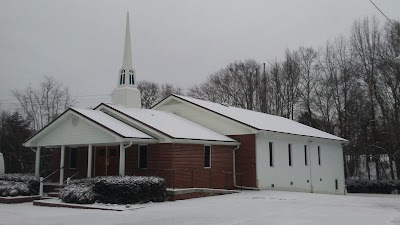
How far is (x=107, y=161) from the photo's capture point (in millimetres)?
24750

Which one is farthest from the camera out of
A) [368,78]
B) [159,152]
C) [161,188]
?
[368,78]

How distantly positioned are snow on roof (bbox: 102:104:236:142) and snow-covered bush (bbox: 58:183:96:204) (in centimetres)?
538

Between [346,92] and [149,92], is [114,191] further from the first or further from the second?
[149,92]

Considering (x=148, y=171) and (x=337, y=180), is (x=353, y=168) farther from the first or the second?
(x=148, y=171)

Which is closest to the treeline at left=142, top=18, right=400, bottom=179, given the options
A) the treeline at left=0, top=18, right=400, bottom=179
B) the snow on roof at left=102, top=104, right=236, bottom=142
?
the treeline at left=0, top=18, right=400, bottom=179

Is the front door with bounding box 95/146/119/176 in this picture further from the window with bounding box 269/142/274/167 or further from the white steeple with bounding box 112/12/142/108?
the window with bounding box 269/142/274/167

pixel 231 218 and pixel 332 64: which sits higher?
pixel 332 64

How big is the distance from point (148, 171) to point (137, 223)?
1021 centimetres

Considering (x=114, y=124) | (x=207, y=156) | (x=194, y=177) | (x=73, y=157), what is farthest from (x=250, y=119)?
(x=73, y=157)

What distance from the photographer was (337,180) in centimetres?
3662

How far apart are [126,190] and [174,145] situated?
16.0 feet

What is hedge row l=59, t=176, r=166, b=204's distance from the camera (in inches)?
724

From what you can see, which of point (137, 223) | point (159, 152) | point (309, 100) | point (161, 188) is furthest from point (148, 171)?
point (309, 100)

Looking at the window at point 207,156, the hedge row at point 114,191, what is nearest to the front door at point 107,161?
the hedge row at point 114,191
